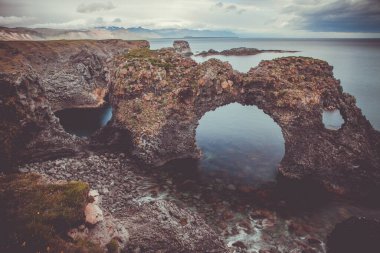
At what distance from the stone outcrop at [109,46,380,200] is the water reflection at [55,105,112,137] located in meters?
18.5

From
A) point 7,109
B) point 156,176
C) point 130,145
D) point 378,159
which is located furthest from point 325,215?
point 7,109

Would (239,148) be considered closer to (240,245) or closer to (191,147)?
(191,147)

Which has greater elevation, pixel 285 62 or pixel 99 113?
pixel 285 62

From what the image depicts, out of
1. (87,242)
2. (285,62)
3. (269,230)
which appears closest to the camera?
(87,242)

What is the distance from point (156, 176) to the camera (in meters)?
36.8

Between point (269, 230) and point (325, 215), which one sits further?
point (325, 215)

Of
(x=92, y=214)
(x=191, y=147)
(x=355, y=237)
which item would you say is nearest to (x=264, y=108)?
(x=191, y=147)

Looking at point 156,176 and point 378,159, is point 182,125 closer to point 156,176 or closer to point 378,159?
point 156,176

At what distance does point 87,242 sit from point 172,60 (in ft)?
103

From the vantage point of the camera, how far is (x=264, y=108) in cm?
3953

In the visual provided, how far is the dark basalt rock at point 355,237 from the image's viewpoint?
2544cm

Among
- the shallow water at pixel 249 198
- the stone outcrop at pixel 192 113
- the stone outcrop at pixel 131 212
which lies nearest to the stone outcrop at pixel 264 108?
the stone outcrop at pixel 192 113

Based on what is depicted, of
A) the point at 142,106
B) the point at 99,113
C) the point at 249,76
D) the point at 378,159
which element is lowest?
the point at 99,113

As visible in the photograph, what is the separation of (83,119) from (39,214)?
51169 mm
